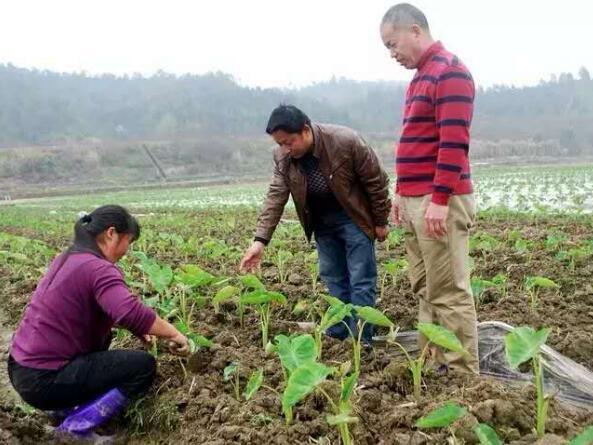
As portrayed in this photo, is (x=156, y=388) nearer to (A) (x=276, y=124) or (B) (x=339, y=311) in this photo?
(B) (x=339, y=311)

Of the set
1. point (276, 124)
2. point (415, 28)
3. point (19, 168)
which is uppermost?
point (415, 28)

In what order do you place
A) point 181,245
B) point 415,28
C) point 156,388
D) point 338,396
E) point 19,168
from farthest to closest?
point 19,168
point 181,245
point 156,388
point 415,28
point 338,396

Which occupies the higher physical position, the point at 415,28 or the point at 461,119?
the point at 415,28

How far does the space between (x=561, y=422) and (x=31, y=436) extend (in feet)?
7.48

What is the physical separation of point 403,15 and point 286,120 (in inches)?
29.9

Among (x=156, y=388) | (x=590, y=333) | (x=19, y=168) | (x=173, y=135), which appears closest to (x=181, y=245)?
(x=156, y=388)

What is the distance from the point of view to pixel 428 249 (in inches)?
114

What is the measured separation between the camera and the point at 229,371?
2908 millimetres

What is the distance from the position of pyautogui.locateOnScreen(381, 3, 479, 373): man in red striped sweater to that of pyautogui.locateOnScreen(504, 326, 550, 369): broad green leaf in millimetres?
567

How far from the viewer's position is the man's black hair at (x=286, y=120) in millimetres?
3172

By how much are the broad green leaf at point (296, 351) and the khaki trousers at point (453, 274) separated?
68 centimetres

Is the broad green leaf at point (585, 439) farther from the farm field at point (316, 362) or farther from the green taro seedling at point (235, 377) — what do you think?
the green taro seedling at point (235, 377)

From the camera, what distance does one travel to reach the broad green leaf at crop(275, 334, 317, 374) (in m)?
2.56

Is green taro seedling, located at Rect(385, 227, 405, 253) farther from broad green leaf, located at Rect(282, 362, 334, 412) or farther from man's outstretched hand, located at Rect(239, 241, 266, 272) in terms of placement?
broad green leaf, located at Rect(282, 362, 334, 412)
